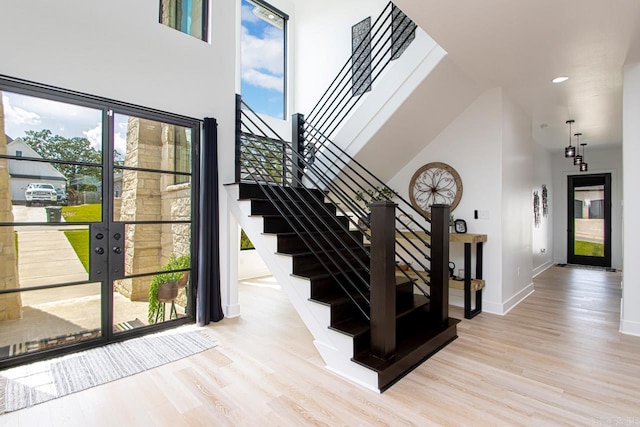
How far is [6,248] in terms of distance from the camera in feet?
8.50

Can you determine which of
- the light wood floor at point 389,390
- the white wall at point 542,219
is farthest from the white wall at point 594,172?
the light wood floor at point 389,390

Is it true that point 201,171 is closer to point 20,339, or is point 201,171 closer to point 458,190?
point 20,339

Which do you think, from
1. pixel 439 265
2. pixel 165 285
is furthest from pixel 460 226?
pixel 165 285

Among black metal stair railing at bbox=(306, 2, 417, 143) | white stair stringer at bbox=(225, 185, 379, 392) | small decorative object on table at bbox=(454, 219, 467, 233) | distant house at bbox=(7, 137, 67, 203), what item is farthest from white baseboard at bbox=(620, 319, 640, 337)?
distant house at bbox=(7, 137, 67, 203)

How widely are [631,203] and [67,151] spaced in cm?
555

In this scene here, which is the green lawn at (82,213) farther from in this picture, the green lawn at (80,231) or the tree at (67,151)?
the tree at (67,151)

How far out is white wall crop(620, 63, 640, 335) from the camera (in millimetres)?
3422

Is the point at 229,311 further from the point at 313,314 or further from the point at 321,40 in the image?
the point at 321,40

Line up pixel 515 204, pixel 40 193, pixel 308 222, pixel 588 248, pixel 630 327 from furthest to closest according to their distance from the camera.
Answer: pixel 588 248 → pixel 515 204 → pixel 308 222 → pixel 630 327 → pixel 40 193

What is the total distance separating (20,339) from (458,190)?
4.86 m

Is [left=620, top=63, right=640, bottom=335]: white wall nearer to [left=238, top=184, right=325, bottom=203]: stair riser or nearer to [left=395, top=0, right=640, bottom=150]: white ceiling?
[left=395, top=0, right=640, bottom=150]: white ceiling

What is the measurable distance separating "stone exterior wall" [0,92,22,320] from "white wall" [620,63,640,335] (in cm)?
577

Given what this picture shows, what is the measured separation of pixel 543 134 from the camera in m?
6.38

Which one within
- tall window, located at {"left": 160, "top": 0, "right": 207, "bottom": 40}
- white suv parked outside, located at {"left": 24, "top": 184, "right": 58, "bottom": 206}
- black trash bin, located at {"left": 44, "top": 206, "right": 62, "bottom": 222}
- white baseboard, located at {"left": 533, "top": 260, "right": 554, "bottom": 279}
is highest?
tall window, located at {"left": 160, "top": 0, "right": 207, "bottom": 40}
